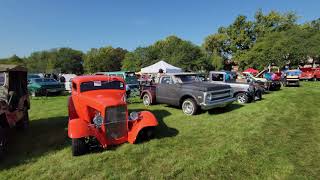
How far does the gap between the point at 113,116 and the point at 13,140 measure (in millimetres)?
3743

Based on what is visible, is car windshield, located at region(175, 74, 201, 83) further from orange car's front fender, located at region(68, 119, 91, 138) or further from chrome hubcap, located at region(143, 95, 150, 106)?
orange car's front fender, located at region(68, 119, 91, 138)

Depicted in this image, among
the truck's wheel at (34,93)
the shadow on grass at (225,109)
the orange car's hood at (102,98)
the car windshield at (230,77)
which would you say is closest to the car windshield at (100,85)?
the orange car's hood at (102,98)

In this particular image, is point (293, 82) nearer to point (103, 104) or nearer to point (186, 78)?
point (186, 78)

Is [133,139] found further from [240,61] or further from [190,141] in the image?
[240,61]

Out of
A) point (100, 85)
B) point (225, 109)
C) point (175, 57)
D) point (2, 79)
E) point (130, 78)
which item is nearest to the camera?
point (100, 85)

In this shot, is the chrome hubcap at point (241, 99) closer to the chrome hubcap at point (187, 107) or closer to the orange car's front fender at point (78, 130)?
the chrome hubcap at point (187, 107)

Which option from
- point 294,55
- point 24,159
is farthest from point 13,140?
point 294,55

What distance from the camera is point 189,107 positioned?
10852 millimetres

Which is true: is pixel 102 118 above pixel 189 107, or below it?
above

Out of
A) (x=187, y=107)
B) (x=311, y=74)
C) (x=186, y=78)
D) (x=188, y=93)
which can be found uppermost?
(x=311, y=74)

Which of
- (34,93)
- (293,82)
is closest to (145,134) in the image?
(34,93)

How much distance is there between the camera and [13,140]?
7.79 m

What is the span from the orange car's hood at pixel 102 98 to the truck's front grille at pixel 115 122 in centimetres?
16

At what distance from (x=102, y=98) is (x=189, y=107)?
16.0 feet
